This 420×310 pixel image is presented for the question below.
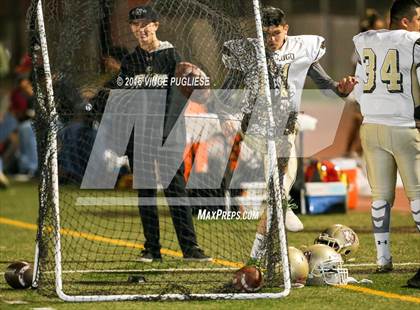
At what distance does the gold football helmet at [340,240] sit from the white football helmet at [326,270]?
33.2 inches

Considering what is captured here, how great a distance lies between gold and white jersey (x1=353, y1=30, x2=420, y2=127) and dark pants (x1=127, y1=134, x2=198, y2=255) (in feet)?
5.38

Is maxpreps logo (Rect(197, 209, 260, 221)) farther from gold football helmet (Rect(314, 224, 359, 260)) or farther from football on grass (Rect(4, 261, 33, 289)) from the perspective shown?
football on grass (Rect(4, 261, 33, 289))

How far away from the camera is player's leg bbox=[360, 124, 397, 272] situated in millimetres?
8289

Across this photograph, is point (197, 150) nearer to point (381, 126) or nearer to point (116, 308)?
point (381, 126)

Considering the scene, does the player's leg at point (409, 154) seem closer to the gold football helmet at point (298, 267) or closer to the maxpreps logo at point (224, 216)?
the gold football helmet at point (298, 267)

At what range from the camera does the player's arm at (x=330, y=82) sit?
824 cm

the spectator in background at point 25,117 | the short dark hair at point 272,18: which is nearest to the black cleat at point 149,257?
the short dark hair at point 272,18

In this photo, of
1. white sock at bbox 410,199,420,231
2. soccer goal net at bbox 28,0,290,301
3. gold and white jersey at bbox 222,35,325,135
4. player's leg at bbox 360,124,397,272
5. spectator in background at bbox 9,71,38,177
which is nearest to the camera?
soccer goal net at bbox 28,0,290,301

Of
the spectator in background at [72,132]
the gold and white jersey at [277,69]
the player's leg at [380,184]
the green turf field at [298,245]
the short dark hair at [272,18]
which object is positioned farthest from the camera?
the short dark hair at [272,18]

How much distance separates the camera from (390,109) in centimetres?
816

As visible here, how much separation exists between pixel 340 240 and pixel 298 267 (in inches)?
46.6

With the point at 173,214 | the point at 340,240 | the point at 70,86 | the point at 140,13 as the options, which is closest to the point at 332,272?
the point at 340,240

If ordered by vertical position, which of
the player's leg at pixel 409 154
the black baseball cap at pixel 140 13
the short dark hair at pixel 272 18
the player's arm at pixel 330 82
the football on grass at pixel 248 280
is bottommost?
the football on grass at pixel 248 280

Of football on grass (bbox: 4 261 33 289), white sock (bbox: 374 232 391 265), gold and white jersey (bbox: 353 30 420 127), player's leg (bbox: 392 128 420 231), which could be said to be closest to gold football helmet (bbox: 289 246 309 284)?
white sock (bbox: 374 232 391 265)
